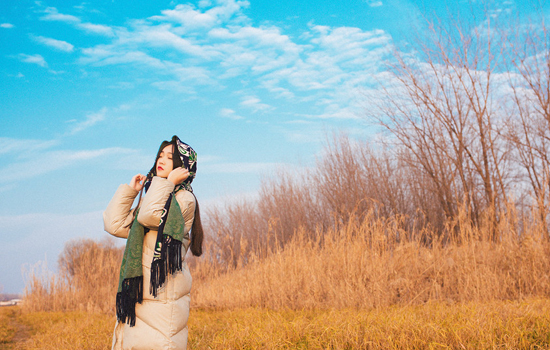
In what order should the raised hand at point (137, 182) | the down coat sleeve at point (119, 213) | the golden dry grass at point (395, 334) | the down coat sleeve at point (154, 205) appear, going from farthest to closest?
1. the golden dry grass at point (395, 334)
2. the raised hand at point (137, 182)
3. the down coat sleeve at point (119, 213)
4. the down coat sleeve at point (154, 205)

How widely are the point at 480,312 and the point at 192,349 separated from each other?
11.1ft

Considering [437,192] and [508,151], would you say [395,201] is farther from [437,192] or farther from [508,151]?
[508,151]

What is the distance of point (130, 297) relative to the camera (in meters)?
3.10

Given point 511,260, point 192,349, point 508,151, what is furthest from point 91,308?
point 508,151

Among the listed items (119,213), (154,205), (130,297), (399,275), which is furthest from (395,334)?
(399,275)

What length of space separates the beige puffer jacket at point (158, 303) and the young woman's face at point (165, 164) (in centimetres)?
16

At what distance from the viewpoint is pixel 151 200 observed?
315cm

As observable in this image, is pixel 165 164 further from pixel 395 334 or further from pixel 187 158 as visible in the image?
pixel 395 334

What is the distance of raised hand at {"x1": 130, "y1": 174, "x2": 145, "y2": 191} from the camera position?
3.57 metres

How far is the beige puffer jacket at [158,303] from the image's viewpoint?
3.02 meters

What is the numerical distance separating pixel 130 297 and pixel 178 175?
3.25 ft

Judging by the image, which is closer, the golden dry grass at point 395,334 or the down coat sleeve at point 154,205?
the down coat sleeve at point 154,205

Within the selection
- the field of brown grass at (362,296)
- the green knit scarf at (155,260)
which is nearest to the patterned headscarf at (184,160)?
the green knit scarf at (155,260)

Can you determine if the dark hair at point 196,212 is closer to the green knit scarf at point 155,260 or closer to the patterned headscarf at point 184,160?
the patterned headscarf at point 184,160
